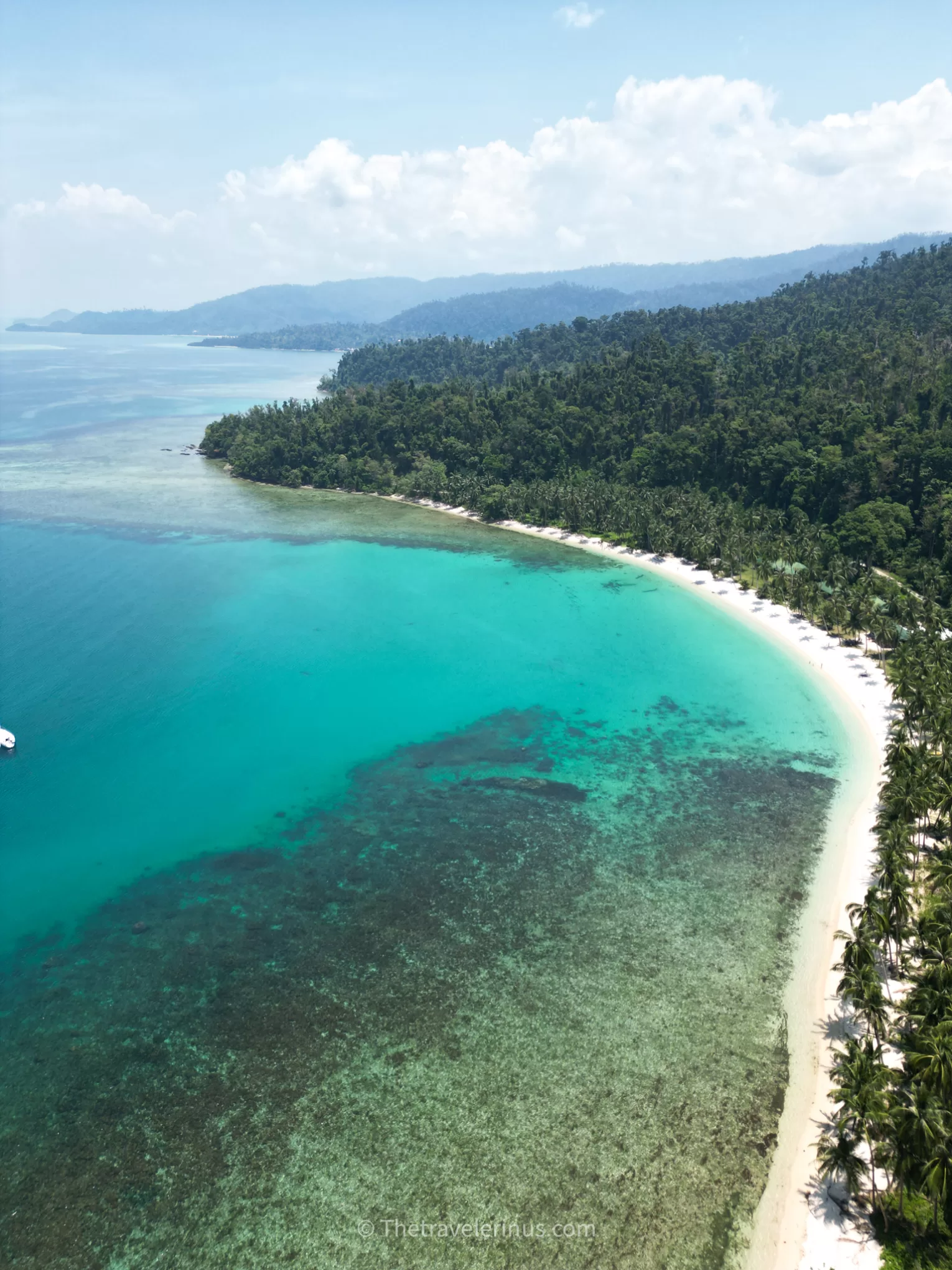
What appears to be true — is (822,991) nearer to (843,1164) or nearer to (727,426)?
(843,1164)

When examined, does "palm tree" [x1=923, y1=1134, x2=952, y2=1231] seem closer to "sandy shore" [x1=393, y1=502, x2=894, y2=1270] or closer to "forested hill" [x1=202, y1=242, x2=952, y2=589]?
"sandy shore" [x1=393, y1=502, x2=894, y2=1270]

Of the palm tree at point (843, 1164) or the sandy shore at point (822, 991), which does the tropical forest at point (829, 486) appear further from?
the sandy shore at point (822, 991)

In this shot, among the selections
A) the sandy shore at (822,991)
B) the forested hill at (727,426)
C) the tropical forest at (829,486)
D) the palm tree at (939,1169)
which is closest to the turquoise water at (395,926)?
the sandy shore at (822,991)

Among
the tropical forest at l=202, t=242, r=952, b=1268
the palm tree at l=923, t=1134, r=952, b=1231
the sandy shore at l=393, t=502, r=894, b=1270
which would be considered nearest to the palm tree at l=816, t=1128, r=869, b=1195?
the tropical forest at l=202, t=242, r=952, b=1268

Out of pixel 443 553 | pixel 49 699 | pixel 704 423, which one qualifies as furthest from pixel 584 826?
pixel 704 423

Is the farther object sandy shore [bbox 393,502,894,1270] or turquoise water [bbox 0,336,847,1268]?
turquoise water [bbox 0,336,847,1268]

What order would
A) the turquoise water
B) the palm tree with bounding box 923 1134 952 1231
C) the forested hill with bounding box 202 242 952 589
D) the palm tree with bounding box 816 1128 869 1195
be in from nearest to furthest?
the palm tree with bounding box 923 1134 952 1231 < the palm tree with bounding box 816 1128 869 1195 < the turquoise water < the forested hill with bounding box 202 242 952 589

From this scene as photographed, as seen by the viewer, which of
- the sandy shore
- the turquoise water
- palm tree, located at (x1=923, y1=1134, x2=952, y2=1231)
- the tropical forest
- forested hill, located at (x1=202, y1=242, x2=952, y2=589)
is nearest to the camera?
palm tree, located at (x1=923, y1=1134, x2=952, y2=1231)

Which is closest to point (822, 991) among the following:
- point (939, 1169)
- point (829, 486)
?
point (939, 1169)
